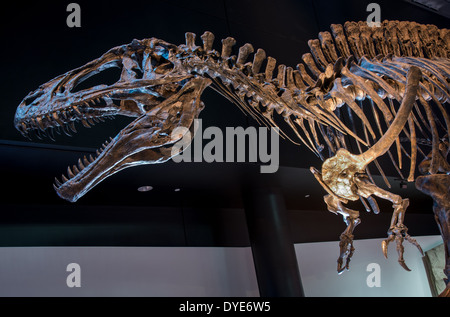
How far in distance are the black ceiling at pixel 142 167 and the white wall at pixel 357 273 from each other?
0.36 m

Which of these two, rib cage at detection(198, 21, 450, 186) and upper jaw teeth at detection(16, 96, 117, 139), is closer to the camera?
upper jaw teeth at detection(16, 96, 117, 139)

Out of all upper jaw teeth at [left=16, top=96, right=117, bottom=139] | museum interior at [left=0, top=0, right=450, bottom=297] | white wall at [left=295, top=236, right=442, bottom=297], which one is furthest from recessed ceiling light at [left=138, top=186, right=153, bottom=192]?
upper jaw teeth at [left=16, top=96, right=117, bottom=139]

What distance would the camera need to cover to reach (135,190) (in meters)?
5.55

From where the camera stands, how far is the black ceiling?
13.3 ft

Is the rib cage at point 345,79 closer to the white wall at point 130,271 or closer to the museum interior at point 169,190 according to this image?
the museum interior at point 169,190

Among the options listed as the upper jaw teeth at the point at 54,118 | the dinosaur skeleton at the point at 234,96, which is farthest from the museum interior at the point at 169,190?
the upper jaw teeth at the point at 54,118

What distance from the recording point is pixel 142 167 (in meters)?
4.79

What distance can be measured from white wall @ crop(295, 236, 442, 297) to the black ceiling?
1.19 feet

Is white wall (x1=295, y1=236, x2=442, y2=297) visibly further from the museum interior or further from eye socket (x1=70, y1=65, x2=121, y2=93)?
eye socket (x1=70, y1=65, x2=121, y2=93)

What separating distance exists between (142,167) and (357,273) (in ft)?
15.5

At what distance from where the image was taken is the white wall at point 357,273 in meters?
7.10

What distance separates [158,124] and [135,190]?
3175 millimetres

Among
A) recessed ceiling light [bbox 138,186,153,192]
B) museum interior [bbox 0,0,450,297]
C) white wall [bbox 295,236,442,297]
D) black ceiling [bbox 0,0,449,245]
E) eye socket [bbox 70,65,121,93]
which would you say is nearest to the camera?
black ceiling [bbox 0,0,449,245]

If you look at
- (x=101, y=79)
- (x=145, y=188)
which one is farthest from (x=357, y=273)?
(x=101, y=79)
